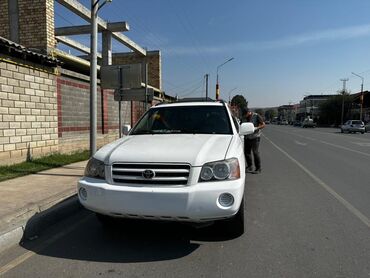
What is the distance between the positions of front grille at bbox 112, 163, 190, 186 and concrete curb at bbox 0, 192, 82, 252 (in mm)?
1532

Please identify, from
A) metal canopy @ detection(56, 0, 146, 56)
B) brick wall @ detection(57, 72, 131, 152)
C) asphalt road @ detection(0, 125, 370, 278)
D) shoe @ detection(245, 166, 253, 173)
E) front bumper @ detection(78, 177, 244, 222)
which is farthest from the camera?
metal canopy @ detection(56, 0, 146, 56)

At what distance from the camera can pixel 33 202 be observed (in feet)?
19.8

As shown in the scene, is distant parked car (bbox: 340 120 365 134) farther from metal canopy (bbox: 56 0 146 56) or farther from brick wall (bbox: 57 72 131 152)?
brick wall (bbox: 57 72 131 152)

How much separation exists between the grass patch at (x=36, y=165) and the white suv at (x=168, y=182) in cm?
430

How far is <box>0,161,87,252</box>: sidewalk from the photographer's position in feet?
16.5

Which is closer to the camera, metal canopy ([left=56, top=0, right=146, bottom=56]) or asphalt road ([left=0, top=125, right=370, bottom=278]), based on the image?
asphalt road ([left=0, top=125, right=370, bottom=278])

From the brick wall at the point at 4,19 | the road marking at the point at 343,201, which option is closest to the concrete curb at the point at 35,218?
the road marking at the point at 343,201

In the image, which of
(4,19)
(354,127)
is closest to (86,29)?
(4,19)

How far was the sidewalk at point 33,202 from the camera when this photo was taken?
5.02 m

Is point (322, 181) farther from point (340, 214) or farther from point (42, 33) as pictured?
point (42, 33)

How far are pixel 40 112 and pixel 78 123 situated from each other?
2953mm

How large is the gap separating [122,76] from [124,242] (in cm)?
610

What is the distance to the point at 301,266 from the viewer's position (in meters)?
4.07

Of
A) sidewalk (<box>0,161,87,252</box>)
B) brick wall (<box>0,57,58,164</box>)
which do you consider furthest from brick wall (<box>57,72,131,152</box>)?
sidewalk (<box>0,161,87,252</box>)
